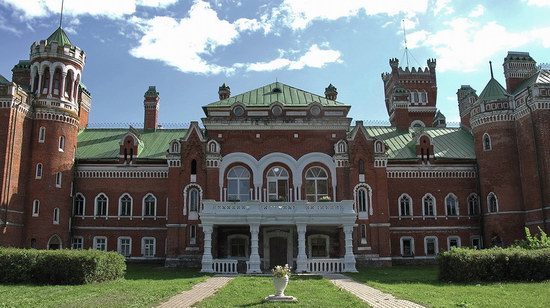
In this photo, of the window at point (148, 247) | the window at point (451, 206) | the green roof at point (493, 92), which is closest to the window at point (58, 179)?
the window at point (148, 247)

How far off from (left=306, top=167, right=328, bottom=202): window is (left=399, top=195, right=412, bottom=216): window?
25.3 feet

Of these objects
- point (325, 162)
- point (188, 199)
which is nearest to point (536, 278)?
point (325, 162)

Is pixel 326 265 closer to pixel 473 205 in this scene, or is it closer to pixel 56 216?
pixel 473 205

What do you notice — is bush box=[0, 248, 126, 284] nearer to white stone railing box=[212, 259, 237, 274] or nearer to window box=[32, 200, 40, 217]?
white stone railing box=[212, 259, 237, 274]

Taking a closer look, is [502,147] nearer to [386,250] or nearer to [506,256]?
[386,250]

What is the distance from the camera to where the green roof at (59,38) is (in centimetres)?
4304

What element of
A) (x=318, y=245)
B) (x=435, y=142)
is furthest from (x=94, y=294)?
(x=435, y=142)

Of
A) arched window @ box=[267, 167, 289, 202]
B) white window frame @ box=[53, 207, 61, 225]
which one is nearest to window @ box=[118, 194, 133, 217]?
white window frame @ box=[53, 207, 61, 225]

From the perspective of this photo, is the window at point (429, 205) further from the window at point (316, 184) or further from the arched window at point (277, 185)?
the arched window at point (277, 185)

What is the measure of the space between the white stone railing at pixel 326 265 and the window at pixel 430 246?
11612 millimetres

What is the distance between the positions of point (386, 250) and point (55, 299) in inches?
1031

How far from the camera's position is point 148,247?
141ft

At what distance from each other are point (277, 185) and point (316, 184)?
3.07m

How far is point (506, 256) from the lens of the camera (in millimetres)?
25828
